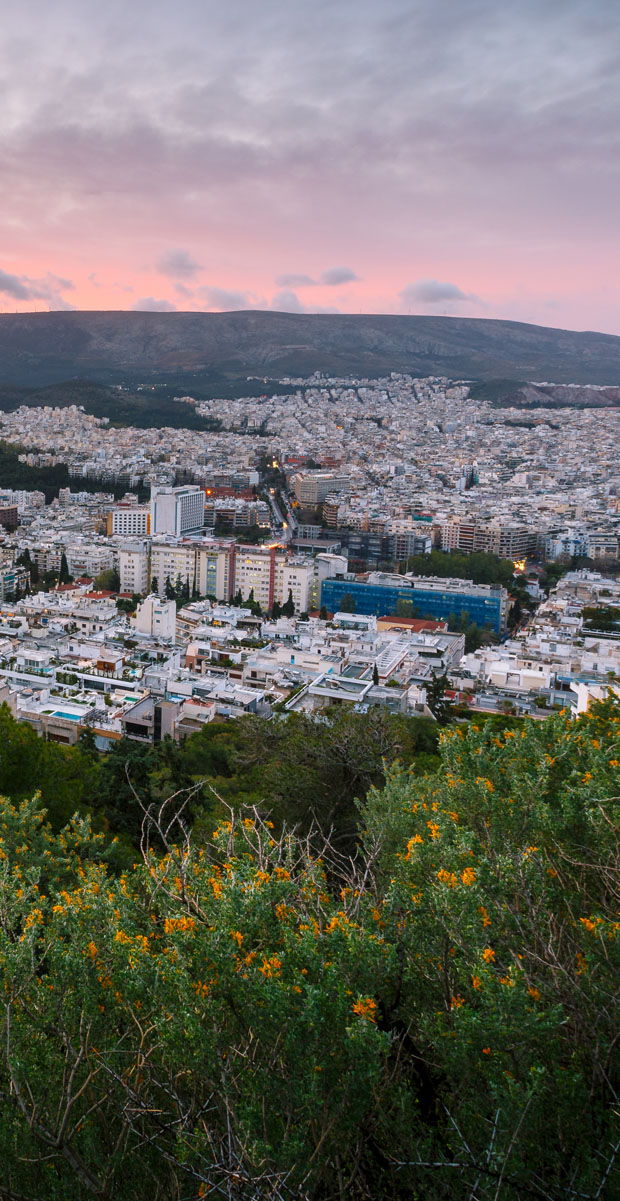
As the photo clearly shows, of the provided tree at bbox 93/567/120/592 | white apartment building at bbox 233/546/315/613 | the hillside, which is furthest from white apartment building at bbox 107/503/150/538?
the hillside

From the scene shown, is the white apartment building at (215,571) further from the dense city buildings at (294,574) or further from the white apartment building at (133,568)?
the white apartment building at (133,568)

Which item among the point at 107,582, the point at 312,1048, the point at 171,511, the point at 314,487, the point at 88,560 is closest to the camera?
the point at 312,1048

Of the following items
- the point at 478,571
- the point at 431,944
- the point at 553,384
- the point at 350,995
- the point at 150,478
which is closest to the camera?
the point at 350,995

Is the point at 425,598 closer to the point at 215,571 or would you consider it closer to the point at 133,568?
the point at 215,571

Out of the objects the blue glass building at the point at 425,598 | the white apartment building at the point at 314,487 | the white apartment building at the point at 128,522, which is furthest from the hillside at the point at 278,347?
the blue glass building at the point at 425,598

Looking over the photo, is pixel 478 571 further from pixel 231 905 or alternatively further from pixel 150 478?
pixel 231 905

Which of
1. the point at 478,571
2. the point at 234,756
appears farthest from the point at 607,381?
the point at 234,756

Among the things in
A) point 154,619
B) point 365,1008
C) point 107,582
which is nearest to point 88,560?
point 107,582
